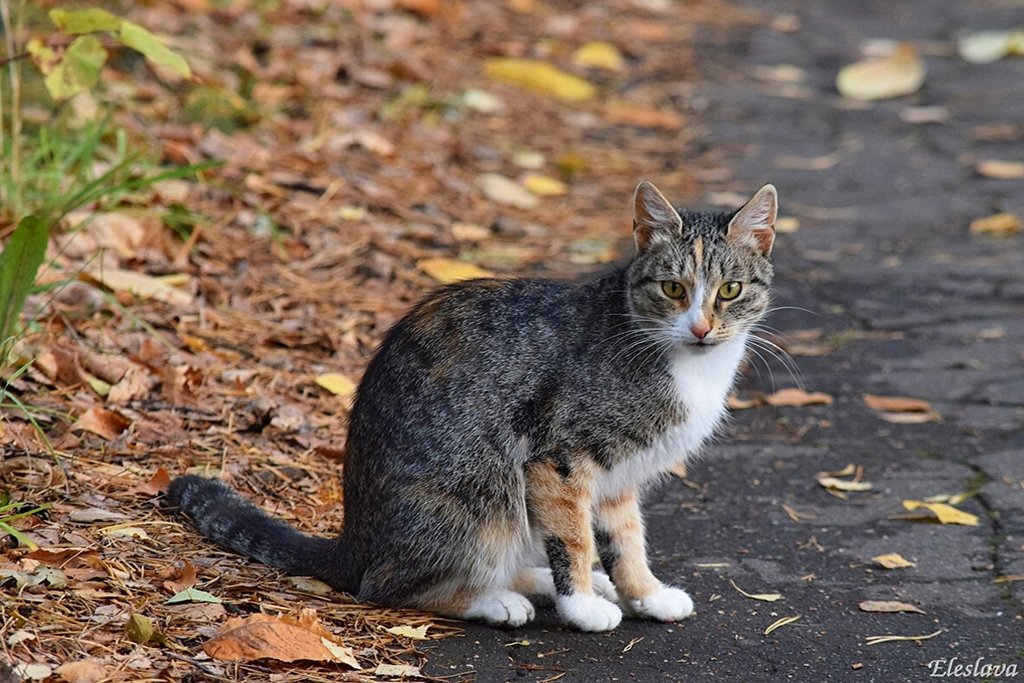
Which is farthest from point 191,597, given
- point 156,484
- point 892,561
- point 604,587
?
point 892,561

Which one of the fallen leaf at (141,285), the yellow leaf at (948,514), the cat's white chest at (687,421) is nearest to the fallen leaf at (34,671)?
the cat's white chest at (687,421)

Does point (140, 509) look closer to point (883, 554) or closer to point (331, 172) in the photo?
point (883, 554)

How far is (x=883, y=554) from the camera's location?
438cm

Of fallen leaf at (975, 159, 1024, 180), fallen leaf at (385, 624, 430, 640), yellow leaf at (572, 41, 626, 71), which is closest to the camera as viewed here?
fallen leaf at (385, 624, 430, 640)

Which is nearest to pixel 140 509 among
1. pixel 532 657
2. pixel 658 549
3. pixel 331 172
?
pixel 532 657

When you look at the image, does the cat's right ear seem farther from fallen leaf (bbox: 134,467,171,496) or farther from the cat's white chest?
fallen leaf (bbox: 134,467,171,496)

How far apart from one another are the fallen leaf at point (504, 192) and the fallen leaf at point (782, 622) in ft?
12.7

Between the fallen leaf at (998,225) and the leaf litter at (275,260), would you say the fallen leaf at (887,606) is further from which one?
the fallen leaf at (998,225)

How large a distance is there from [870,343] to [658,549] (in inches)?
82.4

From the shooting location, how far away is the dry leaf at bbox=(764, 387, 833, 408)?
5535 millimetres

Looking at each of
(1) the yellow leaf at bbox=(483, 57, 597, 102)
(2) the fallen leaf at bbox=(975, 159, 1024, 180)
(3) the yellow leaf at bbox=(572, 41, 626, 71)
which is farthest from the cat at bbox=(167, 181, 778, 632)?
(3) the yellow leaf at bbox=(572, 41, 626, 71)

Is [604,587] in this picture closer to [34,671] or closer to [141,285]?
[34,671]

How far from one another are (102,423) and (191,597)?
104cm

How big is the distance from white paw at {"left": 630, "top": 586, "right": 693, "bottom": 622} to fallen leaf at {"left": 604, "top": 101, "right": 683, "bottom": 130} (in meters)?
5.40
